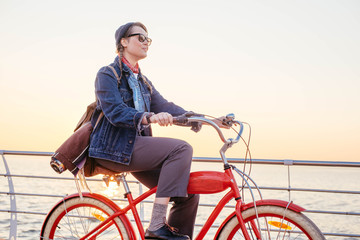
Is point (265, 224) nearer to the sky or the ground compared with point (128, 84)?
nearer to the ground

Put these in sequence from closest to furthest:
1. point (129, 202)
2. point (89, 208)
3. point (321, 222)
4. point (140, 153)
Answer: point (140, 153), point (129, 202), point (89, 208), point (321, 222)

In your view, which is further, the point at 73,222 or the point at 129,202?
the point at 73,222

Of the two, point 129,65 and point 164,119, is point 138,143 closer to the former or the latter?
point 164,119

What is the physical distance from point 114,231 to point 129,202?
24 cm

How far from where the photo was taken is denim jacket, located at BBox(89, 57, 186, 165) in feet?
5.80

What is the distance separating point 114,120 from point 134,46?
48 cm

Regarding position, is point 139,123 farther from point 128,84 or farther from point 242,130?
point 242,130

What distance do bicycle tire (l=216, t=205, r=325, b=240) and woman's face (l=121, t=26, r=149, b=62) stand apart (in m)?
0.97

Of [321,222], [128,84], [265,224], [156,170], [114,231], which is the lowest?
[321,222]

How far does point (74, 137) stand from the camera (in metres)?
1.95

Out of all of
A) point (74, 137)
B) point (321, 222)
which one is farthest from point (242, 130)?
point (321, 222)

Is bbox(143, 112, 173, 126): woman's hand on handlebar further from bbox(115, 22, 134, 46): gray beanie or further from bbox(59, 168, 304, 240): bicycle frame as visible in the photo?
bbox(115, 22, 134, 46): gray beanie

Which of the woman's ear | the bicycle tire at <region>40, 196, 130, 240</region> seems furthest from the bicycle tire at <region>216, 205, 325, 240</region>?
the woman's ear

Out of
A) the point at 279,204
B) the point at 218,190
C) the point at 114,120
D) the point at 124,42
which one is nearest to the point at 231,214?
the point at 218,190
